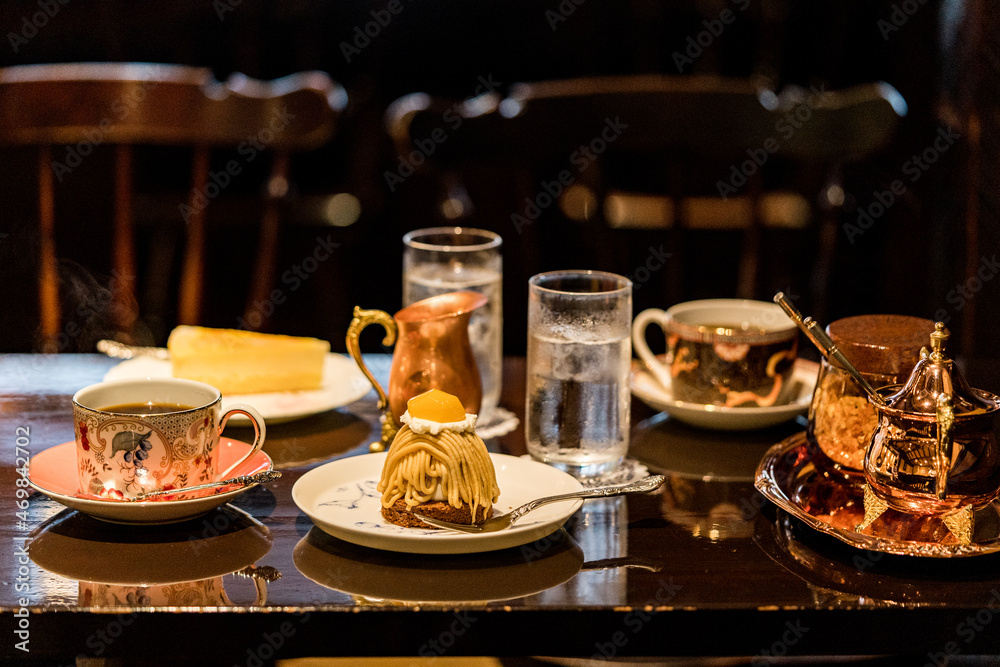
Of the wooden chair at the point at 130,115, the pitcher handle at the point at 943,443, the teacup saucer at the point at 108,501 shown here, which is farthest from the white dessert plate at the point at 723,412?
the wooden chair at the point at 130,115

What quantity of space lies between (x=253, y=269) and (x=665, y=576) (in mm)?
3163

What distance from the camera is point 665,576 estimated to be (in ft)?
2.79

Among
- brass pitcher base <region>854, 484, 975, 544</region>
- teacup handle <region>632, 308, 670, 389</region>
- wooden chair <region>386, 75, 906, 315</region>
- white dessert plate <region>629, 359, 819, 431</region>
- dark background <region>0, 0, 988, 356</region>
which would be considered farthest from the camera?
dark background <region>0, 0, 988, 356</region>

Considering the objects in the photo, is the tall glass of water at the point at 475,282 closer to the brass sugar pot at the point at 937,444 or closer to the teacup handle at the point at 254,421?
the teacup handle at the point at 254,421

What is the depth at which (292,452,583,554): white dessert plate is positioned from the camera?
0.84m

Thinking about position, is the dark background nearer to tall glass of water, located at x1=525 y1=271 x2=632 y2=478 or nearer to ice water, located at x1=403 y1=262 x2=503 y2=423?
ice water, located at x1=403 y1=262 x2=503 y2=423

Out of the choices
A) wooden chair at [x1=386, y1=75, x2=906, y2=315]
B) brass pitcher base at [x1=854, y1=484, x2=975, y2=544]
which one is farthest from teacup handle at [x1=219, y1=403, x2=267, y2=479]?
wooden chair at [x1=386, y1=75, x2=906, y2=315]

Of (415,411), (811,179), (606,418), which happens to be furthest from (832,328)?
(811,179)

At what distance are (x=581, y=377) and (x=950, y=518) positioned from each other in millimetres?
343

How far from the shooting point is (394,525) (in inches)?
34.8

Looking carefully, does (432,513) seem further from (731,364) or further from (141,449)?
(731,364)

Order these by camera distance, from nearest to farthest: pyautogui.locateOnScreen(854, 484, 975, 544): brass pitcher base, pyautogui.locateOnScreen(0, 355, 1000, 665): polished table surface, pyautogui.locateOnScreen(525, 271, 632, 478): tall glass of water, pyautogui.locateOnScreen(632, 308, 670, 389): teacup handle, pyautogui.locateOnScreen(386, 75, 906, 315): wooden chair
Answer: pyautogui.locateOnScreen(0, 355, 1000, 665): polished table surface
pyautogui.locateOnScreen(854, 484, 975, 544): brass pitcher base
pyautogui.locateOnScreen(525, 271, 632, 478): tall glass of water
pyautogui.locateOnScreen(632, 308, 670, 389): teacup handle
pyautogui.locateOnScreen(386, 75, 906, 315): wooden chair

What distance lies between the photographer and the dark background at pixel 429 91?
135 inches

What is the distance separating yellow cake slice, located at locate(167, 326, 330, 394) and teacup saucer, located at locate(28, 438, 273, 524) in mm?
258
